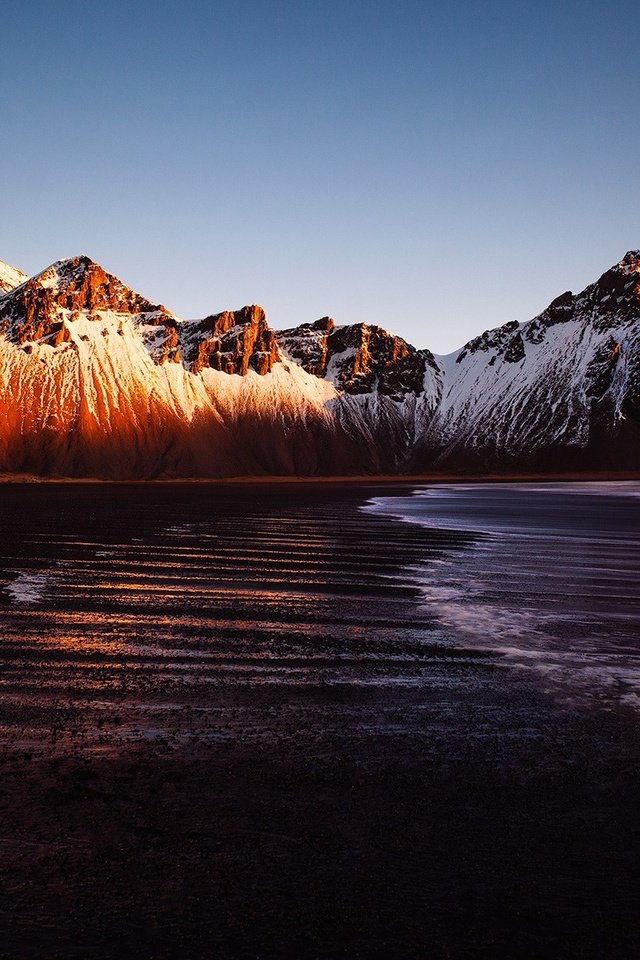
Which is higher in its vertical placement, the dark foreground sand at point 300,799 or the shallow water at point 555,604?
the dark foreground sand at point 300,799

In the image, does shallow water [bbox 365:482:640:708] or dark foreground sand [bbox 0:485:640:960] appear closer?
dark foreground sand [bbox 0:485:640:960]

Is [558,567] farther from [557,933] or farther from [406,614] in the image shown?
[557,933]

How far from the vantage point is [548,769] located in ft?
27.6

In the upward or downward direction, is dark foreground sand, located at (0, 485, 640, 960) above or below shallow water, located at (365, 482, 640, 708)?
above

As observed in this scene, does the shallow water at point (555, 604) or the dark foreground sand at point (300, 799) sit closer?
the dark foreground sand at point (300, 799)

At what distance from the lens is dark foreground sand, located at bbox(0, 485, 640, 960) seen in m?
5.53

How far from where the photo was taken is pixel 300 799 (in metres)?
7.52

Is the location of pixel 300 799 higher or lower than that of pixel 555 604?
higher

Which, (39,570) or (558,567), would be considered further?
(558,567)

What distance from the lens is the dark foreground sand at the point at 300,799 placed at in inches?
218

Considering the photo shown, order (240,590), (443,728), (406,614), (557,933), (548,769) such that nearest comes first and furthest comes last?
(557,933)
(548,769)
(443,728)
(406,614)
(240,590)

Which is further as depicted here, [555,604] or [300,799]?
[555,604]

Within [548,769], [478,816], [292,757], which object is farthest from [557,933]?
[292,757]

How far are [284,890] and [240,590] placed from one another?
14.7 m
